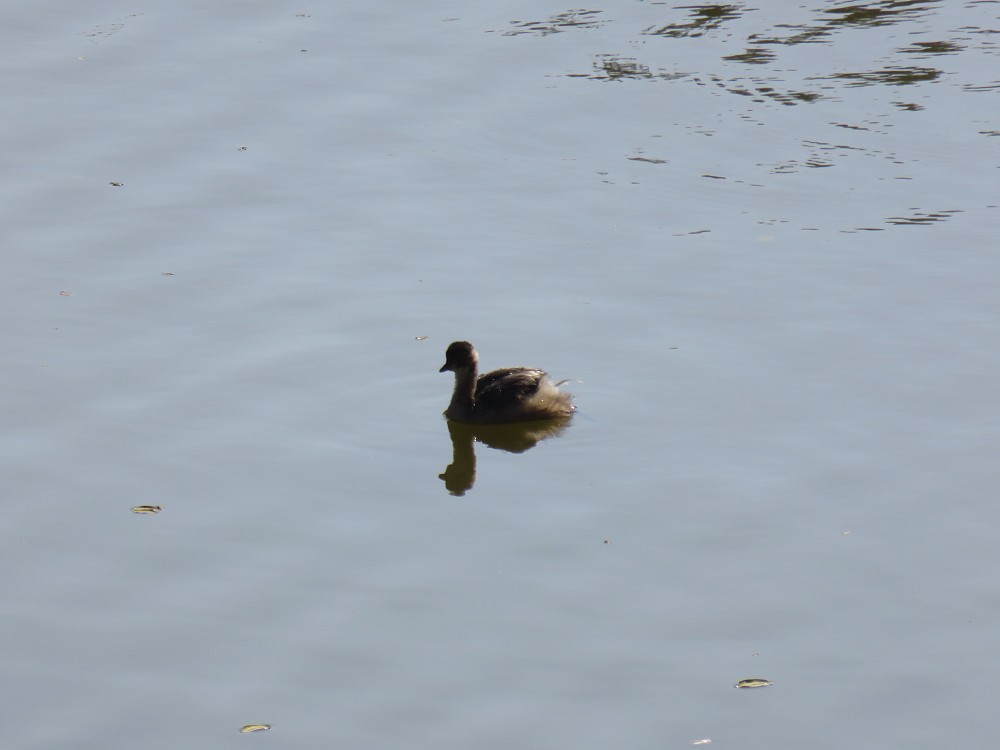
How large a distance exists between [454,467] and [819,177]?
18.0ft

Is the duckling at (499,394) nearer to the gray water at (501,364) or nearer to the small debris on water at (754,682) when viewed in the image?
the gray water at (501,364)

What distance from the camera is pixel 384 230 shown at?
12.4 metres

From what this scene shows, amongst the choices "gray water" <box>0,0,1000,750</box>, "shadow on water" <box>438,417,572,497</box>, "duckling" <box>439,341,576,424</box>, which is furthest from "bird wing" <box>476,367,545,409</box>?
"gray water" <box>0,0,1000,750</box>

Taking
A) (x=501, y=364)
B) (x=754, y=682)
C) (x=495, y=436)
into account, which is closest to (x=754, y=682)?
(x=754, y=682)

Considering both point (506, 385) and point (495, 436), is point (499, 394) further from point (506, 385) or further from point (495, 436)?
point (495, 436)

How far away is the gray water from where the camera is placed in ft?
22.5

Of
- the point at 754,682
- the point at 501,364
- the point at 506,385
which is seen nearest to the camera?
the point at 754,682

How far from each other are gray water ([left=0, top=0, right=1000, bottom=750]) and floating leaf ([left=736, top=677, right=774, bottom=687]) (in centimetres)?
6

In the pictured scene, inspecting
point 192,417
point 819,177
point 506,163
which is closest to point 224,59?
point 506,163

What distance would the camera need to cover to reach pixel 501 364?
10.9 meters

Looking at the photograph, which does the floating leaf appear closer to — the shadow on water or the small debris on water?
the small debris on water

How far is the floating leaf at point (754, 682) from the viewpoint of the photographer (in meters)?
6.74

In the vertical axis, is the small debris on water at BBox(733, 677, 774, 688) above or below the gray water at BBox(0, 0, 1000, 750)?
below

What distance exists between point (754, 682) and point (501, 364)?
453 cm
